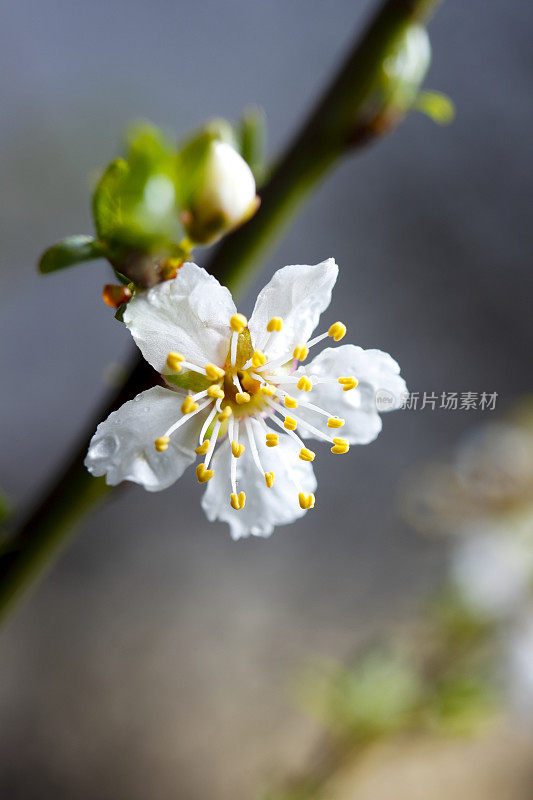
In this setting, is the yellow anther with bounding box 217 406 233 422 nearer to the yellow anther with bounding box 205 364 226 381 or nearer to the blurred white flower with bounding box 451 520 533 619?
the yellow anther with bounding box 205 364 226 381

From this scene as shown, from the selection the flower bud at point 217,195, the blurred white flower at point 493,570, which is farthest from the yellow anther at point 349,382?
the blurred white flower at point 493,570

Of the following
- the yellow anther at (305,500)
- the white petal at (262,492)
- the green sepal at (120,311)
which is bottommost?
the yellow anther at (305,500)

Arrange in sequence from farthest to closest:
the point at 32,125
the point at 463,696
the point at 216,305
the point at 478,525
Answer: the point at 32,125
the point at 478,525
the point at 463,696
the point at 216,305

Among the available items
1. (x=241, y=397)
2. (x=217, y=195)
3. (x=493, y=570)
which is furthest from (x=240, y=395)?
(x=493, y=570)

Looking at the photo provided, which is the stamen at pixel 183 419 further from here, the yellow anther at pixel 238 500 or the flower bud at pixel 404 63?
the flower bud at pixel 404 63

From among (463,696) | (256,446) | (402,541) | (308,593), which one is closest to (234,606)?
(308,593)

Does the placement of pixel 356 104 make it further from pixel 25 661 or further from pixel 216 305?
pixel 25 661
